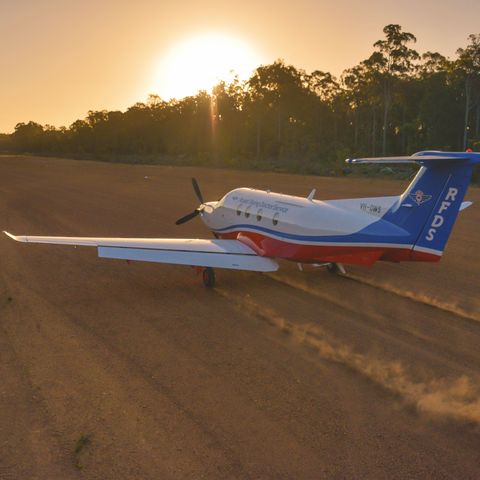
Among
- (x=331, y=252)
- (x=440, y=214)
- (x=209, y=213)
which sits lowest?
(x=331, y=252)

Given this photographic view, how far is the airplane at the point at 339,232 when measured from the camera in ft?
40.3

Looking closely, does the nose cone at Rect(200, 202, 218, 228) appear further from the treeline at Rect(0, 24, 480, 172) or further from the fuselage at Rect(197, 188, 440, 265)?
the treeline at Rect(0, 24, 480, 172)

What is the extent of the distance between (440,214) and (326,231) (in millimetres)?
2881

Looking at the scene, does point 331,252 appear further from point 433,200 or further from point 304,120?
point 304,120

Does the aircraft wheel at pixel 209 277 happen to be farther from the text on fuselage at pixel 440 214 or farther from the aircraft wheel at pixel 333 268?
the text on fuselage at pixel 440 214

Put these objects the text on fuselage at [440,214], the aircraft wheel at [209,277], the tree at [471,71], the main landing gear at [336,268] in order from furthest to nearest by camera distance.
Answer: the tree at [471,71], the main landing gear at [336,268], the aircraft wheel at [209,277], the text on fuselage at [440,214]

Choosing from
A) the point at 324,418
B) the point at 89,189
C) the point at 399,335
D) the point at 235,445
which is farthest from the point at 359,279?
the point at 89,189

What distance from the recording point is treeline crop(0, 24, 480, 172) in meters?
60.7

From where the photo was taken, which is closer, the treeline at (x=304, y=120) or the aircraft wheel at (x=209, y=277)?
the aircraft wheel at (x=209, y=277)

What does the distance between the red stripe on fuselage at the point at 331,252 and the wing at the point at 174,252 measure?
0.45 metres

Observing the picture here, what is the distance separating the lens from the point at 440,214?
40.7 feet

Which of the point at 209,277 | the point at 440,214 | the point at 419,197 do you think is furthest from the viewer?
the point at 209,277

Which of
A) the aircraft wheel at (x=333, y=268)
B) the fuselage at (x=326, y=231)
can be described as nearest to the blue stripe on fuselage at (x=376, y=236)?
the fuselage at (x=326, y=231)

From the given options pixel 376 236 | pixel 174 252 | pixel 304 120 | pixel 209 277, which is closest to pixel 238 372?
pixel 209 277
